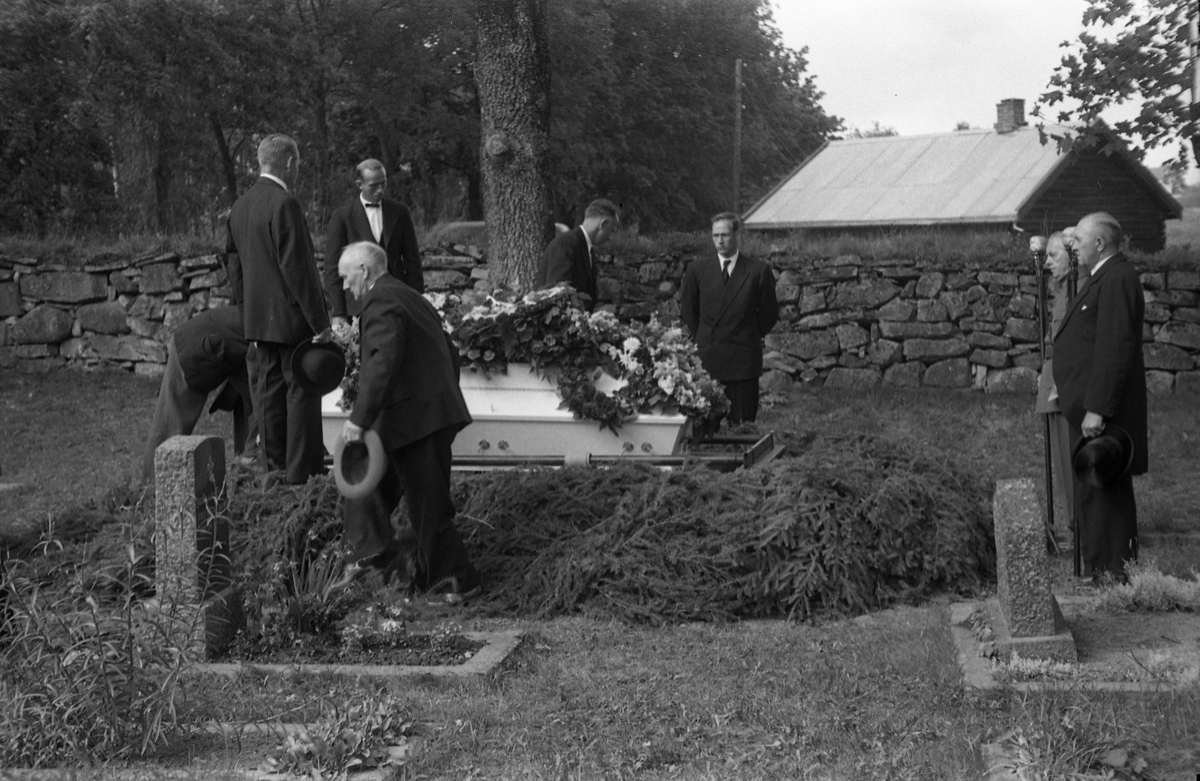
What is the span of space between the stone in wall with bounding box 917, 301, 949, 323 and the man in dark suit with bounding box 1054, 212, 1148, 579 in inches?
310

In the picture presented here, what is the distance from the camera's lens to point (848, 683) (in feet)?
16.7

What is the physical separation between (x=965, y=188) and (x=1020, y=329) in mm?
16082

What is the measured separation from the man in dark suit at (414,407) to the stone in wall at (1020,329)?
937 centimetres

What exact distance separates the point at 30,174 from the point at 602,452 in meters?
12.9

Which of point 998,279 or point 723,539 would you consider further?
point 998,279

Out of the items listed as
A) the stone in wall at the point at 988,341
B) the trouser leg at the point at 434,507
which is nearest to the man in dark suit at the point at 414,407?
the trouser leg at the point at 434,507

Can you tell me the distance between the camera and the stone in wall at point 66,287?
15.3 metres

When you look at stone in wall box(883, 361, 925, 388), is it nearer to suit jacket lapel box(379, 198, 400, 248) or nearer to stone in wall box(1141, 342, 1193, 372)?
stone in wall box(1141, 342, 1193, 372)

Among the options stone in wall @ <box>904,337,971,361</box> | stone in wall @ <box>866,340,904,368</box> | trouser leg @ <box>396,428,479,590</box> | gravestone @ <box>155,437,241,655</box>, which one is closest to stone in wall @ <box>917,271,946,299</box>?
stone in wall @ <box>904,337,971,361</box>

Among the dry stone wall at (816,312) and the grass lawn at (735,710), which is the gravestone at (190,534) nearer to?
the grass lawn at (735,710)

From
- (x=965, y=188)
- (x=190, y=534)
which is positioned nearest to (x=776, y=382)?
(x=190, y=534)

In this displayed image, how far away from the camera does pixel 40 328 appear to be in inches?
602

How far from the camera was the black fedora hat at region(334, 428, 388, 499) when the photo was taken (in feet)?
21.4

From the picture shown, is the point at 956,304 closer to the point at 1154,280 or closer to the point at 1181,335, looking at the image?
the point at 1154,280
